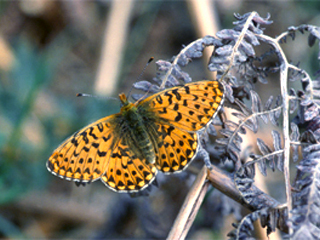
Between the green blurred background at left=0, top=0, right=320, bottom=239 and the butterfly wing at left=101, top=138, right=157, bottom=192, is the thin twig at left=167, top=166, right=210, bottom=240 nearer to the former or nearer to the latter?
the butterfly wing at left=101, top=138, right=157, bottom=192

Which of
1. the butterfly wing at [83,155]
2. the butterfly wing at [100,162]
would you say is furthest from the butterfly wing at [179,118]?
the butterfly wing at [83,155]

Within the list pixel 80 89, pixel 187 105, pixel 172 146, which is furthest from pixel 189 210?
pixel 80 89

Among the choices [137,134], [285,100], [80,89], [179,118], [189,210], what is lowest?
[80,89]

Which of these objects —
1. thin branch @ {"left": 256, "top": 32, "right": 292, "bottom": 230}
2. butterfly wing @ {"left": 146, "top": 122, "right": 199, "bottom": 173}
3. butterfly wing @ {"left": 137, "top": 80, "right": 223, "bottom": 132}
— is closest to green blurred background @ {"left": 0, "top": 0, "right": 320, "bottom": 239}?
butterfly wing @ {"left": 146, "top": 122, "right": 199, "bottom": 173}

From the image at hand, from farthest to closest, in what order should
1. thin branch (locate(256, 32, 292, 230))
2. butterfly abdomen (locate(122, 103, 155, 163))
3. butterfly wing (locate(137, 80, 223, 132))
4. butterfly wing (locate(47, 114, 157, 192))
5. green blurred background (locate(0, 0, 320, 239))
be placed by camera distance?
green blurred background (locate(0, 0, 320, 239)) < butterfly abdomen (locate(122, 103, 155, 163)) < butterfly wing (locate(47, 114, 157, 192)) < butterfly wing (locate(137, 80, 223, 132)) < thin branch (locate(256, 32, 292, 230))

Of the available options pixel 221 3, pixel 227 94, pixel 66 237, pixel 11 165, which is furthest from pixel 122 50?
pixel 227 94

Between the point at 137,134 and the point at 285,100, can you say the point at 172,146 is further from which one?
the point at 285,100

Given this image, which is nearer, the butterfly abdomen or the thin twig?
the thin twig

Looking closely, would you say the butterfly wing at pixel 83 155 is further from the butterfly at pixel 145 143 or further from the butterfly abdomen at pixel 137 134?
the butterfly abdomen at pixel 137 134

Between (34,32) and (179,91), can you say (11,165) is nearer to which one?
(179,91)
